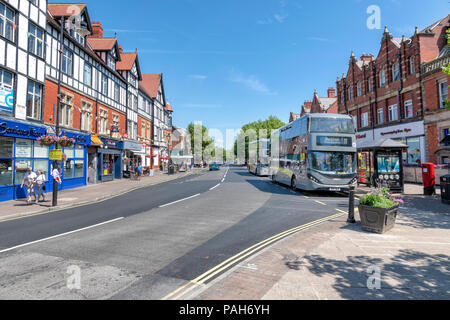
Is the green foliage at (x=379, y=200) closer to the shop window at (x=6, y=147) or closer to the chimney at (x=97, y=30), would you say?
the shop window at (x=6, y=147)

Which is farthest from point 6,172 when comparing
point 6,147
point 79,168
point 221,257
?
point 221,257

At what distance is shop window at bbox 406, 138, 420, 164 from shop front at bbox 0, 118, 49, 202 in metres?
30.4

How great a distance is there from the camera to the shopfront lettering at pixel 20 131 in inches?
482

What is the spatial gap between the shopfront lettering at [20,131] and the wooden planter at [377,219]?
16.2 m

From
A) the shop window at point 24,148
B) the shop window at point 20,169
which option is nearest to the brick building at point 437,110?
the shop window at point 24,148

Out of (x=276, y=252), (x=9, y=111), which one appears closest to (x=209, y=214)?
(x=276, y=252)

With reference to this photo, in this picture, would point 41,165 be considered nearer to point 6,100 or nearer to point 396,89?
point 6,100

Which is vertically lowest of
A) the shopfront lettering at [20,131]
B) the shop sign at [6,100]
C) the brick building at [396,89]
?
the shopfront lettering at [20,131]

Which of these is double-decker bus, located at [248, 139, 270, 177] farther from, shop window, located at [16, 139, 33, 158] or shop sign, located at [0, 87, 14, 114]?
shop sign, located at [0, 87, 14, 114]

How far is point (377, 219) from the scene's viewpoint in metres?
6.64

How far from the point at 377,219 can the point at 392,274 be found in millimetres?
2884

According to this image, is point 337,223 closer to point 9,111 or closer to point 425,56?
point 9,111

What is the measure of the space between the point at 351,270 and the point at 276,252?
1.47m

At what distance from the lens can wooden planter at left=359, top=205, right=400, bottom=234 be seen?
658cm
